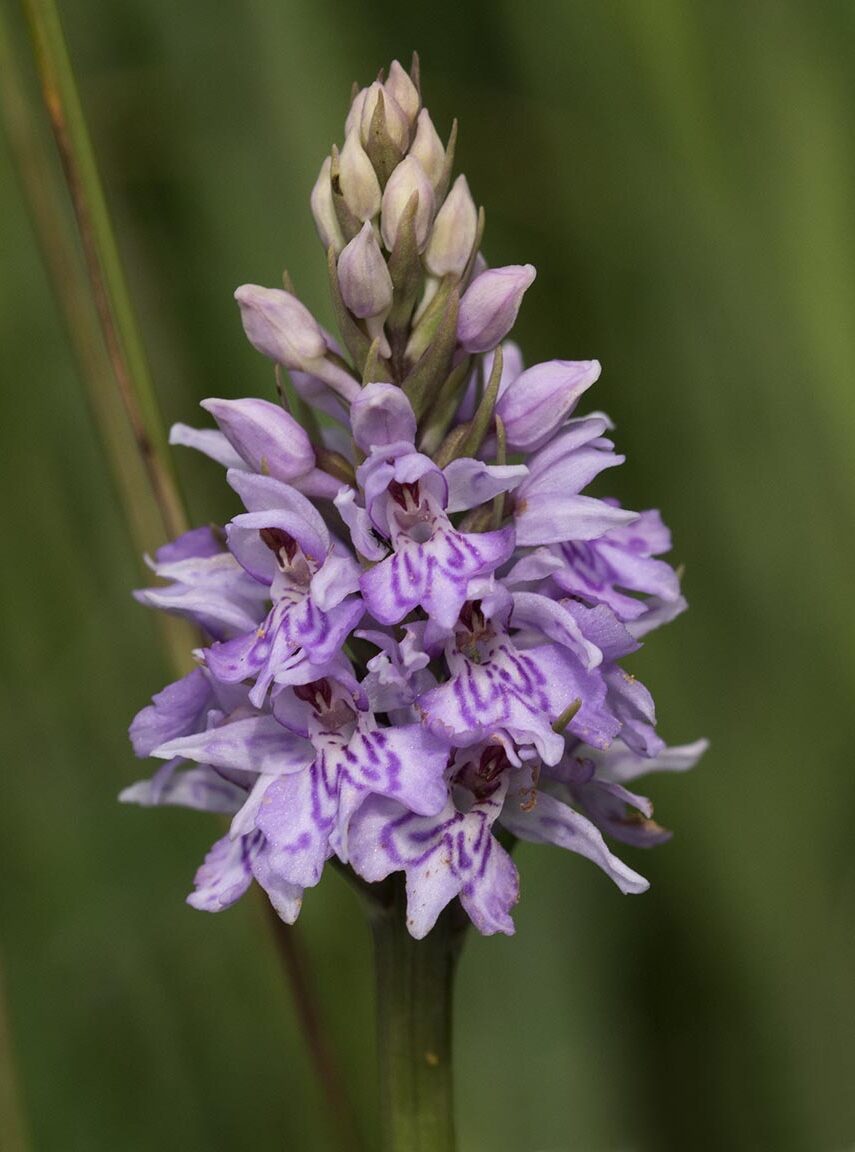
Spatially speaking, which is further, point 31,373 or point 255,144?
point 31,373

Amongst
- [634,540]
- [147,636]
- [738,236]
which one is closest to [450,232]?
[634,540]

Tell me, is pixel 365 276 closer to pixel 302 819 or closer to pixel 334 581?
pixel 334 581

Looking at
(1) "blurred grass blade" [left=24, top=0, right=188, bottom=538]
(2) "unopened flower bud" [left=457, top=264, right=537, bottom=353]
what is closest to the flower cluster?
(2) "unopened flower bud" [left=457, top=264, right=537, bottom=353]

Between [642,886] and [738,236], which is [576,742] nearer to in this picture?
[642,886]

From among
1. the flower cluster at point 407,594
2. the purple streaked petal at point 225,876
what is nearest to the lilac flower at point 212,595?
the flower cluster at point 407,594

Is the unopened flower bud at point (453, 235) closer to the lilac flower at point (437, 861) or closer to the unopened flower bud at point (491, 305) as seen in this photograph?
the unopened flower bud at point (491, 305)

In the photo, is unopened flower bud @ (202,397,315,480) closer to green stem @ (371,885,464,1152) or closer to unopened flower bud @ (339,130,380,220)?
unopened flower bud @ (339,130,380,220)

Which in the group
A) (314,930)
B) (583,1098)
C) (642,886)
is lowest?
(583,1098)

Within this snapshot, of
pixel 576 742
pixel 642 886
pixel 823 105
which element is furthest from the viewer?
pixel 823 105
